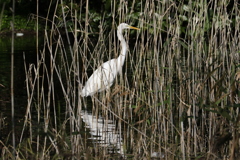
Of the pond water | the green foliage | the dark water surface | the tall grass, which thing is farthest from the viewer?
the green foliage

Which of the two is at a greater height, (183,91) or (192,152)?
(183,91)

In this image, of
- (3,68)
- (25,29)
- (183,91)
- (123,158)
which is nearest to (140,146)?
(123,158)

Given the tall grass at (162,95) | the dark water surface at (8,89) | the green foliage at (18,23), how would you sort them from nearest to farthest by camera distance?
the tall grass at (162,95)
the dark water surface at (8,89)
the green foliage at (18,23)

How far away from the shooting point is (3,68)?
7.41 m

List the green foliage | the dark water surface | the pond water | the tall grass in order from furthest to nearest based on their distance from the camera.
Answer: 1. the green foliage
2. the dark water surface
3. the pond water
4. the tall grass

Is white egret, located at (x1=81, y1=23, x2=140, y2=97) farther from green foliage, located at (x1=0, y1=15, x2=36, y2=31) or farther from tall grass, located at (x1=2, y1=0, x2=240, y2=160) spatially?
green foliage, located at (x1=0, y1=15, x2=36, y2=31)

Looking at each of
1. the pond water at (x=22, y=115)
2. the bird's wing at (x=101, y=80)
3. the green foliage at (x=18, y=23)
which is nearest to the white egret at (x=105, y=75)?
the bird's wing at (x=101, y=80)

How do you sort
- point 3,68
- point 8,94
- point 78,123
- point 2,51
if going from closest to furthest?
point 78,123
point 8,94
point 3,68
point 2,51

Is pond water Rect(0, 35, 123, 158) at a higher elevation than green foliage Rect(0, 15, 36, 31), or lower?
higher

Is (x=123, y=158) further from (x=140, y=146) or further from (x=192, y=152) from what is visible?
(x=192, y=152)

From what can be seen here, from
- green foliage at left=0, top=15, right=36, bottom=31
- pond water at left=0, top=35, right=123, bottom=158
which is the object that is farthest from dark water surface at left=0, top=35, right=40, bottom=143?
green foliage at left=0, top=15, right=36, bottom=31

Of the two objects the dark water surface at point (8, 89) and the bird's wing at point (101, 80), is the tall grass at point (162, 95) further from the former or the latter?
the dark water surface at point (8, 89)

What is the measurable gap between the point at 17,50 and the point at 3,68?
3074 mm

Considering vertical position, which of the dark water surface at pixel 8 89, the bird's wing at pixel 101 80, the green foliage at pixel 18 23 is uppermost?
the bird's wing at pixel 101 80
